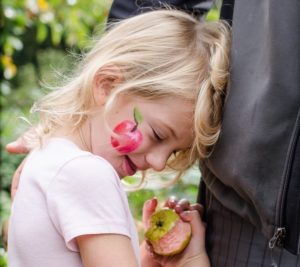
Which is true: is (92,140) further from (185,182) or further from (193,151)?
(185,182)

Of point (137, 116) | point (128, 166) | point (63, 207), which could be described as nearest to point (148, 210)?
point (128, 166)

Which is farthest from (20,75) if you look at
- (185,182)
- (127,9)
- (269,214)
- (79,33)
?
(269,214)

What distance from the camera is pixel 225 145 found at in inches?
59.1

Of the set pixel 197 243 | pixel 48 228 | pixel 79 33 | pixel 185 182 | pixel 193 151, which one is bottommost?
pixel 185 182

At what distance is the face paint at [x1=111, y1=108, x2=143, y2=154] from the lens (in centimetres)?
161

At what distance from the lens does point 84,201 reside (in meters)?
1.45

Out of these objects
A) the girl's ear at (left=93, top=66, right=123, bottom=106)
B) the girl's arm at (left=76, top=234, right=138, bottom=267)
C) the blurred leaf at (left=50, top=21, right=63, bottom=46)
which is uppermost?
the girl's ear at (left=93, top=66, right=123, bottom=106)

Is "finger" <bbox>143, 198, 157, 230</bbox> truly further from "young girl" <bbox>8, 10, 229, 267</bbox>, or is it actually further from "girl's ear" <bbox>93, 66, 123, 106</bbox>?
"girl's ear" <bbox>93, 66, 123, 106</bbox>

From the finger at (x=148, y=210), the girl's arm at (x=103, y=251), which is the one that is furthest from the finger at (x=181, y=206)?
the girl's arm at (x=103, y=251)

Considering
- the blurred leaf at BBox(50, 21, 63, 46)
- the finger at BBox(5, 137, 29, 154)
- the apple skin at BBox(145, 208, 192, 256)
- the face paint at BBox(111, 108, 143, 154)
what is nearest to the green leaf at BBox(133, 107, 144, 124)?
the face paint at BBox(111, 108, 143, 154)

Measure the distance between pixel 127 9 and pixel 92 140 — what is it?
537 mm

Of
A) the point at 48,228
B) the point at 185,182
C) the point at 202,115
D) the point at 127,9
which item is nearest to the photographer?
the point at 48,228

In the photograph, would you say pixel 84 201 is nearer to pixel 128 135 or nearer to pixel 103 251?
pixel 103 251

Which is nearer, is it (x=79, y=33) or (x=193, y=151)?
(x=193, y=151)
